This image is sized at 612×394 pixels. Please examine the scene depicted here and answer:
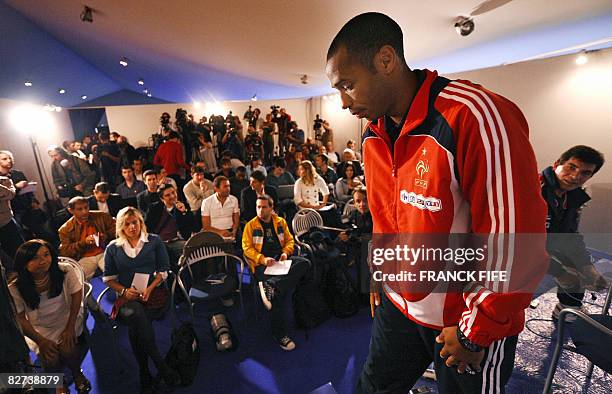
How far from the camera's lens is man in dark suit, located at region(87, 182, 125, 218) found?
4262 millimetres

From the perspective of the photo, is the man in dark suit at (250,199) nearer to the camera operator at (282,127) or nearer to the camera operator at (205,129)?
the camera operator at (205,129)

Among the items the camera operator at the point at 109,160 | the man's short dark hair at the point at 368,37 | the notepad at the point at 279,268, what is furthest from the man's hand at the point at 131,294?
the camera operator at the point at 109,160

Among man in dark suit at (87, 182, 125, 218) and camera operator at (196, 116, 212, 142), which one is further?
camera operator at (196, 116, 212, 142)

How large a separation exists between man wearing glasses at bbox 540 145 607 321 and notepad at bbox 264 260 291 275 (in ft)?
7.60

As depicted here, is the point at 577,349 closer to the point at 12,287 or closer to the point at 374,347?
the point at 374,347

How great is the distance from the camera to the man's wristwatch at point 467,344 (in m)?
0.81

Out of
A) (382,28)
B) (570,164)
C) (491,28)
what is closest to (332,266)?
(570,164)

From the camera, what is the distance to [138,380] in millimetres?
2420

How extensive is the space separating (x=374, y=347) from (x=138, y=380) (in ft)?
7.31

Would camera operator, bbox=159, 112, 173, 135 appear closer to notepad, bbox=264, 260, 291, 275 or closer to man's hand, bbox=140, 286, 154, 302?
man's hand, bbox=140, 286, 154, 302

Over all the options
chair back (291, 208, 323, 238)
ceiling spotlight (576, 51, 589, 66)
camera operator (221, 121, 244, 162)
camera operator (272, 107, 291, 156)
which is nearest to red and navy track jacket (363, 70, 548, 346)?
chair back (291, 208, 323, 238)

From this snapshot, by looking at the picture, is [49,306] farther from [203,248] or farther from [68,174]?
[68,174]

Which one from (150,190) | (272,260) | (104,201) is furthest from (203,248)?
(104,201)

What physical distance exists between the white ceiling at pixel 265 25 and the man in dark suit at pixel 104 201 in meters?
2.42
